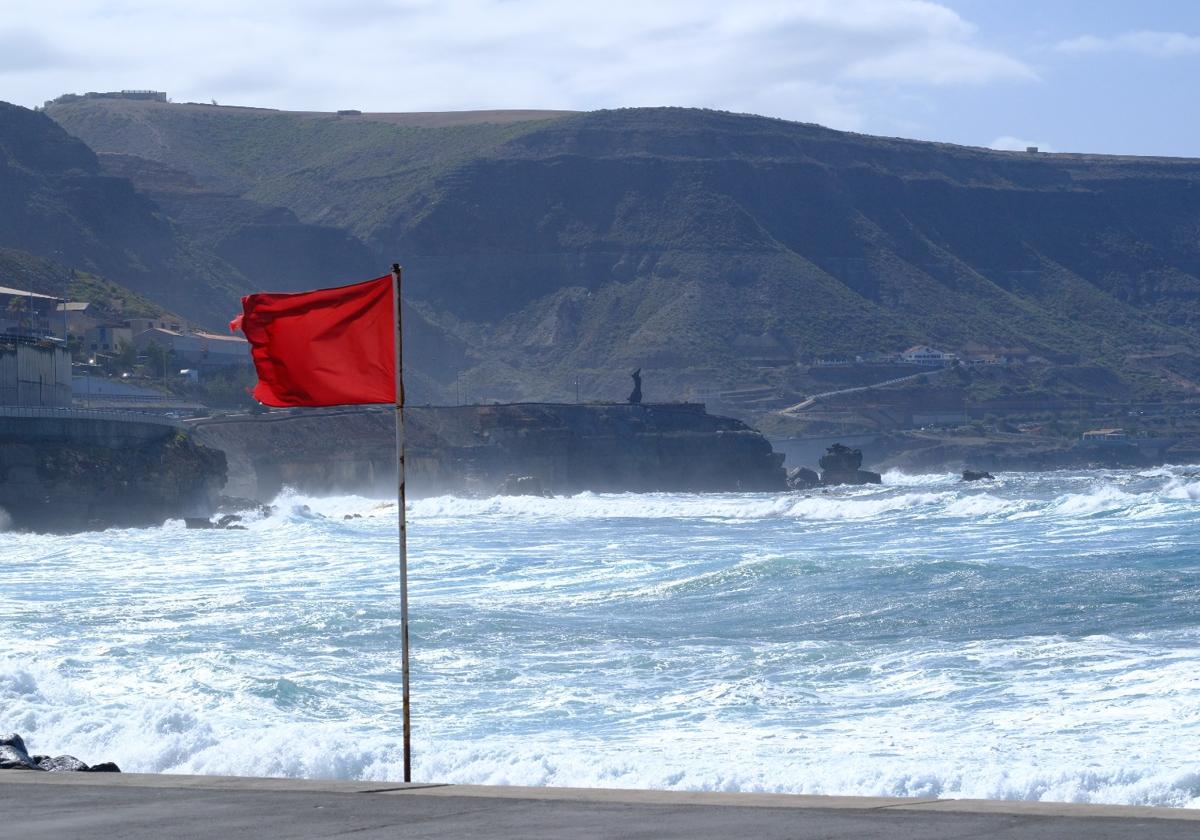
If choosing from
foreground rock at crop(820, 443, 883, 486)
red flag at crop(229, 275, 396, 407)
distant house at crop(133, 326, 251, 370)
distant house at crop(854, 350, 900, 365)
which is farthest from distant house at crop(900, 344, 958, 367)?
red flag at crop(229, 275, 396, 407)

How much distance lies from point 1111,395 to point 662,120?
54.9 m

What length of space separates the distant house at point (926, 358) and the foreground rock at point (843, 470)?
178ft

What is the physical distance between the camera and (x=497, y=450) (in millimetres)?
99000

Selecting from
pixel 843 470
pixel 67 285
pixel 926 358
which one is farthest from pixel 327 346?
pixel 926 358

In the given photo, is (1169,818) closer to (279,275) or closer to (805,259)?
(279,275)

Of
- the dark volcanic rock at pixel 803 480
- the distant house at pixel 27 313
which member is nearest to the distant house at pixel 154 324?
the distant house at pixel 27 313

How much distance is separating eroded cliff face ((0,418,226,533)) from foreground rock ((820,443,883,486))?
152ft

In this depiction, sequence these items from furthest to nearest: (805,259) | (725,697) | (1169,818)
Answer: (805,259)
(725,697)
(1169,818)

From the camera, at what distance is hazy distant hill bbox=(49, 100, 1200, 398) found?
158m

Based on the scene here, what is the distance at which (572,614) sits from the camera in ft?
83.1

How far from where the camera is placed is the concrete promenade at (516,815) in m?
7.80

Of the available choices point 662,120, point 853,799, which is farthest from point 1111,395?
point 853,799

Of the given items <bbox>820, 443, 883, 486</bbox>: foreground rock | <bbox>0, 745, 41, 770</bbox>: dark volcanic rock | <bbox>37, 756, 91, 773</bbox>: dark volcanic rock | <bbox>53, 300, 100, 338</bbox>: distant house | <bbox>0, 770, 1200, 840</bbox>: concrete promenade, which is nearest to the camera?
<bbox>0, 770, 1200, 840</bbox>: concrete promenade

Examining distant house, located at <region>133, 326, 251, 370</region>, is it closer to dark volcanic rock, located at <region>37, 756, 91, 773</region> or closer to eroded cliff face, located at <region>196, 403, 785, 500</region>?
eroded cliff face, located at <region>196, 403, 785, 500</region>
